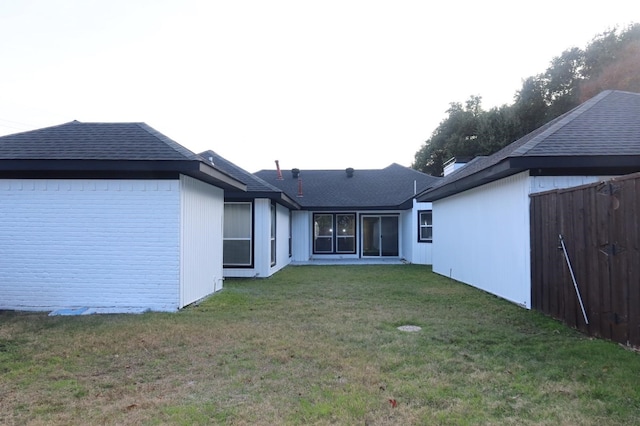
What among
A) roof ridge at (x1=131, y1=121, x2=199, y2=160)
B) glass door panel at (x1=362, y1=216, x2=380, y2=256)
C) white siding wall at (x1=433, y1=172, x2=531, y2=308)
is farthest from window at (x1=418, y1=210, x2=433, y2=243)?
roof ridge at (x1=131, y1=121, x2=199, y2=160)

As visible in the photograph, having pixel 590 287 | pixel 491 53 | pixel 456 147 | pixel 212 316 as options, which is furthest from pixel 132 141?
pixel 456 147

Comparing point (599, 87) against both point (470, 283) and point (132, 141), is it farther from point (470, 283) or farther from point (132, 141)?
point (132, 141)

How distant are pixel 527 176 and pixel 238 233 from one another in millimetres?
7761

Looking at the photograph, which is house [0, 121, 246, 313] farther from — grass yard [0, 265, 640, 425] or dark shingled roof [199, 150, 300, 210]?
dark shingled roof [199, 150, 300, 210]

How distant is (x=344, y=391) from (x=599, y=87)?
25.9 m

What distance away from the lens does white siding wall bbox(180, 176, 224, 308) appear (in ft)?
24.5

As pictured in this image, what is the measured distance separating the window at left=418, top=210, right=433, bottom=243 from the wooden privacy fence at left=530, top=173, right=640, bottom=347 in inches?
397

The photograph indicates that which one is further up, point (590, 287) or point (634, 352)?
point (590, 287)

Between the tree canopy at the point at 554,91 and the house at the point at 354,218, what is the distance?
10150 millimetres

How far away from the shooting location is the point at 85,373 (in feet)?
13.4

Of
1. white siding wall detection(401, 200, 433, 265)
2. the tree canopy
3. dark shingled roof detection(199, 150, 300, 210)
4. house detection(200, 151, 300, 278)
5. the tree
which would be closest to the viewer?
dark shingled roof detection(199, 150, 300, 210)

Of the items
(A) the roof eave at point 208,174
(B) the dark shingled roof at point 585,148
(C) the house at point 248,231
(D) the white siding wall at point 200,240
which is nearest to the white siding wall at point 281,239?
(C) the house at point 248,231

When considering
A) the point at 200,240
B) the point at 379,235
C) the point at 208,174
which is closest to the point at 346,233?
the point at 379,235

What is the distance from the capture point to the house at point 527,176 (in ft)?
22.4
